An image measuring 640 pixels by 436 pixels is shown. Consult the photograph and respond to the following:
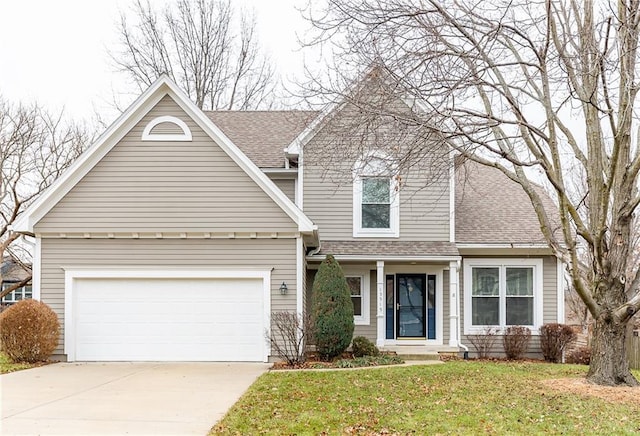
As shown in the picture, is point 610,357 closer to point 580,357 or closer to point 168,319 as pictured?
point 580,357

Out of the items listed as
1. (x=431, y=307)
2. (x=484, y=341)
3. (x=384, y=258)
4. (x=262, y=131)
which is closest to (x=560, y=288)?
(x=484, y=341)

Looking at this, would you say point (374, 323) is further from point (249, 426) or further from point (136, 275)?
point (249, 426)

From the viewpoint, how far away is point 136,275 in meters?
14.8

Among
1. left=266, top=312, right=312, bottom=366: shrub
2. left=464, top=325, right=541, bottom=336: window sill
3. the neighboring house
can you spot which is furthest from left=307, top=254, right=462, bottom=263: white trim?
the neighboring house

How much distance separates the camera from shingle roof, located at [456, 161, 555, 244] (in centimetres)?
1738

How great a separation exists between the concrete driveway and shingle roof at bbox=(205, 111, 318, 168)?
6024 millimetres

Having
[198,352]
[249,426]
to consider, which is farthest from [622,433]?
[198,352]

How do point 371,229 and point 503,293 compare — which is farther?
point 503,293

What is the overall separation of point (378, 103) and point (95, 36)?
20.8 m

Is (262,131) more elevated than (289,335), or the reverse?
(262,131)

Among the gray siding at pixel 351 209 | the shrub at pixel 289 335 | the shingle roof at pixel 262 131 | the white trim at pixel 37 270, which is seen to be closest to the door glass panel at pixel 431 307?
the gray siding at pixel 351 209

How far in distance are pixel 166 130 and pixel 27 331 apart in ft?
16.8

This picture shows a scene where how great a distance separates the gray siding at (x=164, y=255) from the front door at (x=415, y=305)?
4215mm

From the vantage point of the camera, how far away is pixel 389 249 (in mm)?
16797
